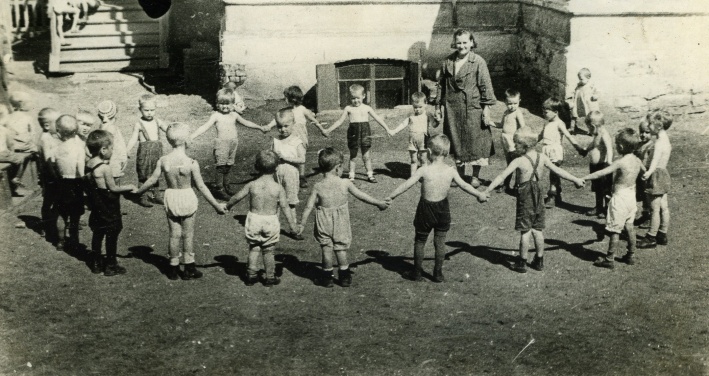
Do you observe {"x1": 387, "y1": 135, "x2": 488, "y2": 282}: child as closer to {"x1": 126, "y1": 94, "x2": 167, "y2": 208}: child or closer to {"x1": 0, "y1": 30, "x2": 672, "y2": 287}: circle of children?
{"x1": 0, "y1": 30, "x2": 672, "y2": 287}: circle of children

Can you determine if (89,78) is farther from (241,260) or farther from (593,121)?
(593,121)

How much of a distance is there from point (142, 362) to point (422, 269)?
112 inches

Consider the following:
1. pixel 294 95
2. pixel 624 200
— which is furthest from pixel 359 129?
pixel 624 200

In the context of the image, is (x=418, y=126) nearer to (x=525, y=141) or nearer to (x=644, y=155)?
(x=525, y=141)

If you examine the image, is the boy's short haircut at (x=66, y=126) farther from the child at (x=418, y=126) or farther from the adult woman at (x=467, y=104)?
the adult woman at (x=467, y=104)

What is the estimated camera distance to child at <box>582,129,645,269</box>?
7934mm

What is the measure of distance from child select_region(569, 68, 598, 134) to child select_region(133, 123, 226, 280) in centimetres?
704

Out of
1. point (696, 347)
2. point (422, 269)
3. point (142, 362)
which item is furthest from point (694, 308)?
point (142, 362)

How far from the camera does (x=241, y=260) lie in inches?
325

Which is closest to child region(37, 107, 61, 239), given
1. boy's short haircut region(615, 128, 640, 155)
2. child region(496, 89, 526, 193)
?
child region(496, 89, 526, 193)

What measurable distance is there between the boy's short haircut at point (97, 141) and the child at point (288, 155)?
1856 mm

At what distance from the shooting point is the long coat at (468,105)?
10391mm

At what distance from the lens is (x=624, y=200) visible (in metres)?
7.96

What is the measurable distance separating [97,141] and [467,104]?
4.76 m
